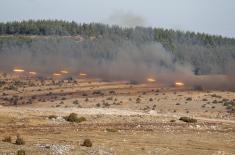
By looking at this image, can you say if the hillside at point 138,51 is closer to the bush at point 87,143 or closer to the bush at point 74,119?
the bush at point 74,119

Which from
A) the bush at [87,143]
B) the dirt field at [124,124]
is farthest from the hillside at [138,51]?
the bush at [87,143]

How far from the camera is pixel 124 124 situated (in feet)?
A: 225

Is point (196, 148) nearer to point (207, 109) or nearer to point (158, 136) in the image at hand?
point (158, 136)

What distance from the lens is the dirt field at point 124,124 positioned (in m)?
51.8

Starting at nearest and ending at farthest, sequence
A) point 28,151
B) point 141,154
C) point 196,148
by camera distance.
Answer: point 28,151, point 141,154, point 196,148

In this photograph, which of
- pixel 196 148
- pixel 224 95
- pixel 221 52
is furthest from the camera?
pixel 221 52

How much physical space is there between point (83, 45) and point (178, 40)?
26548 millimetres

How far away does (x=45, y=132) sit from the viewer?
59.9 meters

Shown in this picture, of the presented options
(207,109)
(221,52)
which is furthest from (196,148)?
(221,52)

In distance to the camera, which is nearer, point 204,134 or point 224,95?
point 204,134

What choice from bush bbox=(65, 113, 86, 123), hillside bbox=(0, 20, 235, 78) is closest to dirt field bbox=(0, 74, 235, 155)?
bush bbox=(65, 113, 86, 123)

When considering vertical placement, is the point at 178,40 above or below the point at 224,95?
above

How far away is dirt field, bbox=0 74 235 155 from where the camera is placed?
170ft

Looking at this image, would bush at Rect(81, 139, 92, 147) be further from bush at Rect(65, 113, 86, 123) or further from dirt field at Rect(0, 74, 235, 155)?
bush at Rect(65, 113, 86, 123)
